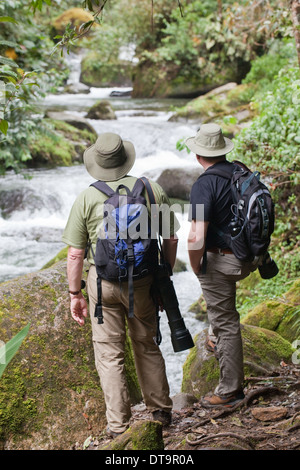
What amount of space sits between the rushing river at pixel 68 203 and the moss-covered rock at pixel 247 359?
129 cm

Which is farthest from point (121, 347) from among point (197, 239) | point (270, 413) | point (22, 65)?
point (22, 65)

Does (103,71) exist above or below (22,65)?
below

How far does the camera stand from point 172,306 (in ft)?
10.7

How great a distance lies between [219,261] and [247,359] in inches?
45.2

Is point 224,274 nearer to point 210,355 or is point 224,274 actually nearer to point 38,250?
point 210,355

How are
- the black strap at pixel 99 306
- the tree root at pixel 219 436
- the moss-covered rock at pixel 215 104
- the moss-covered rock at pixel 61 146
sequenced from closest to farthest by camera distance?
1. the tree root at pixel 219 436
2. the black strap at pixel 99 306
3. the moss-covered rock at pixel 61 146
4. the moss-covered rock at pixel 215 104

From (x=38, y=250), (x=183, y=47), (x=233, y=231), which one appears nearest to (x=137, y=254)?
(x=233, y=231)

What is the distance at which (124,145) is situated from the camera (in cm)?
331

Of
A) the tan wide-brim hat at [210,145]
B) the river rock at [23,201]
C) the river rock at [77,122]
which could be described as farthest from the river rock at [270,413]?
the river rock at [77,122]

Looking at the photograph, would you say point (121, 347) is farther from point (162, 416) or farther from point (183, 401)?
point (183, 401)

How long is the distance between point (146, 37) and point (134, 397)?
2239cm

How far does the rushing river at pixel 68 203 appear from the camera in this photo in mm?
8031

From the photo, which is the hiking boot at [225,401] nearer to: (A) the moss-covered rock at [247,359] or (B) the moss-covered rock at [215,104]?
(A) the moss-covered rock at [247,359]

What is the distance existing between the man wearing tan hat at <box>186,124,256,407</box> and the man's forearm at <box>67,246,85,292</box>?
2.41 feet
